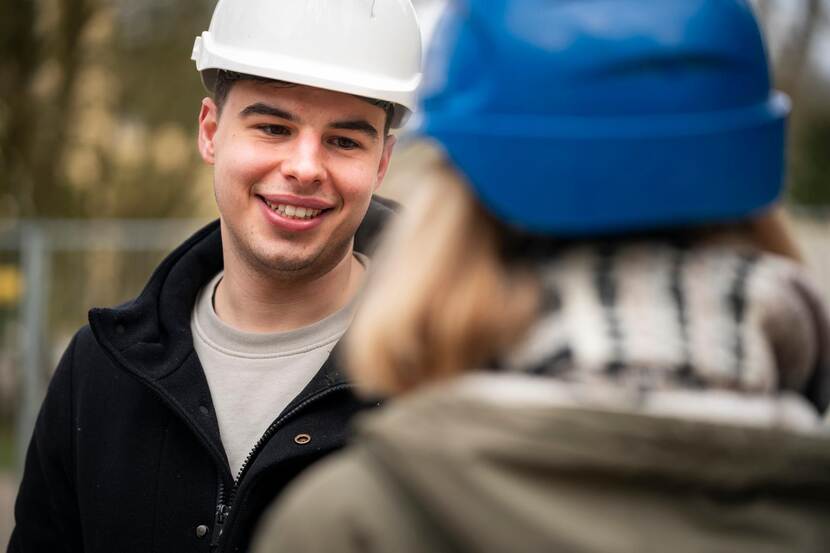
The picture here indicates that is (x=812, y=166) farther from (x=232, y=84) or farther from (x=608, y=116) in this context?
(x=608, y=116)

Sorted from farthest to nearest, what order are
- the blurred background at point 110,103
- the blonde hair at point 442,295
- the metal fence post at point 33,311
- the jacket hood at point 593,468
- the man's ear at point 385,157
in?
the blurred background at point 110,103 → the metal fence post at point 33,311 → the man's ear at point 385,157 → the blonde hair at point 442,295 → the jacket hood at point 593,468

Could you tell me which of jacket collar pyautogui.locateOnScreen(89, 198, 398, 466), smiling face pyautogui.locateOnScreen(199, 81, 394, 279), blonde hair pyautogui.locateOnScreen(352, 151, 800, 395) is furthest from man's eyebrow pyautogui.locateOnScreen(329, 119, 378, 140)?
blonde hair pyautogui.locateOnScreen(352, 151, 800, 395)

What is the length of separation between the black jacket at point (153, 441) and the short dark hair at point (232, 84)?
246mm

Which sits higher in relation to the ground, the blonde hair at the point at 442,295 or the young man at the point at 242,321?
the blonde hair at the point at 442,295

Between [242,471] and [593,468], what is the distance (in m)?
1.36

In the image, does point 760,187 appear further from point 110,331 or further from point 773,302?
point 110,331

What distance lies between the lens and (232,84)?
8.86ft

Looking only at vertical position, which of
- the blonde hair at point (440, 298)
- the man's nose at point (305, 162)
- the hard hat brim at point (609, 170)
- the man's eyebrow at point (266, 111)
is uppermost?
the hard hat brim at point (609, 170)

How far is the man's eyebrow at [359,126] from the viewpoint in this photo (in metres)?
2.60

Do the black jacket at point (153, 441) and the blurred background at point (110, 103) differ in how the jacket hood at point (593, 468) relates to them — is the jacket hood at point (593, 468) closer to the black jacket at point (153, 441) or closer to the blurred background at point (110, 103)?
the black jacket at point (153, 441)

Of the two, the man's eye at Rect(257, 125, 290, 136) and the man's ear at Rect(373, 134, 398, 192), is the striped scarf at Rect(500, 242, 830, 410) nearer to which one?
the man's eye at Rect(257, 125, 290, 136)

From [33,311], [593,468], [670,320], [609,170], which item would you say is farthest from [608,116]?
[33,311]

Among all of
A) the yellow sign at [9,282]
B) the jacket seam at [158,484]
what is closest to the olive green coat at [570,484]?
the jacket seam at [158,484]

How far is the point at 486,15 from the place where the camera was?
126 cm
